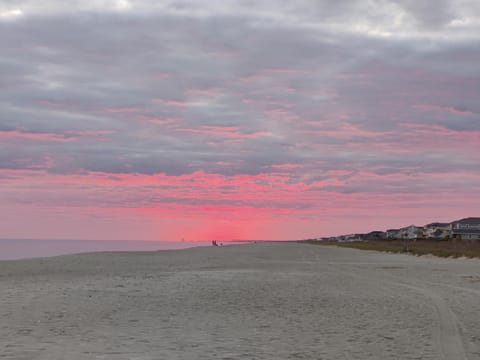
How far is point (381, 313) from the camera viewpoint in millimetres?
17516

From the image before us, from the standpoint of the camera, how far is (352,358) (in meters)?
11.2

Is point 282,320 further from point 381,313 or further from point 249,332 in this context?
point 381,313

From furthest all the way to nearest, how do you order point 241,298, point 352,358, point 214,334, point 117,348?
point 241,298
point 214,334
point 117,348
point 352,358

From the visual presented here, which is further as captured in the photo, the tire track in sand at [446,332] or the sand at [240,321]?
the sand at [240,321]

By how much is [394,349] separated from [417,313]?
559cm

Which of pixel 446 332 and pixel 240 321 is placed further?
pixel 240 321

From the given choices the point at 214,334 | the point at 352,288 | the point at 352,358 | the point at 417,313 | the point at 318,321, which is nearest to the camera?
the point at 352,358

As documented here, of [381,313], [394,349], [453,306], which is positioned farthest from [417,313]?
[394,349]

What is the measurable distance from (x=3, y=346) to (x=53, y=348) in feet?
3.52

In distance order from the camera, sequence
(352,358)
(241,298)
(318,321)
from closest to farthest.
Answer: (352,358) → (318,321) → (241,298)

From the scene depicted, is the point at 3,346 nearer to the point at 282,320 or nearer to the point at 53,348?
the point at 53,348

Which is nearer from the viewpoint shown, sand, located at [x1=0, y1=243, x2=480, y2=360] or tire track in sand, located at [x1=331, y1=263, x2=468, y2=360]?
tire track in sand, located at [x1=331, y1=263, x2=468, y2=360]

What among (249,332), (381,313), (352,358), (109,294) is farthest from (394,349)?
(109,294)

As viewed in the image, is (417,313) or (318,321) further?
(417,313)
